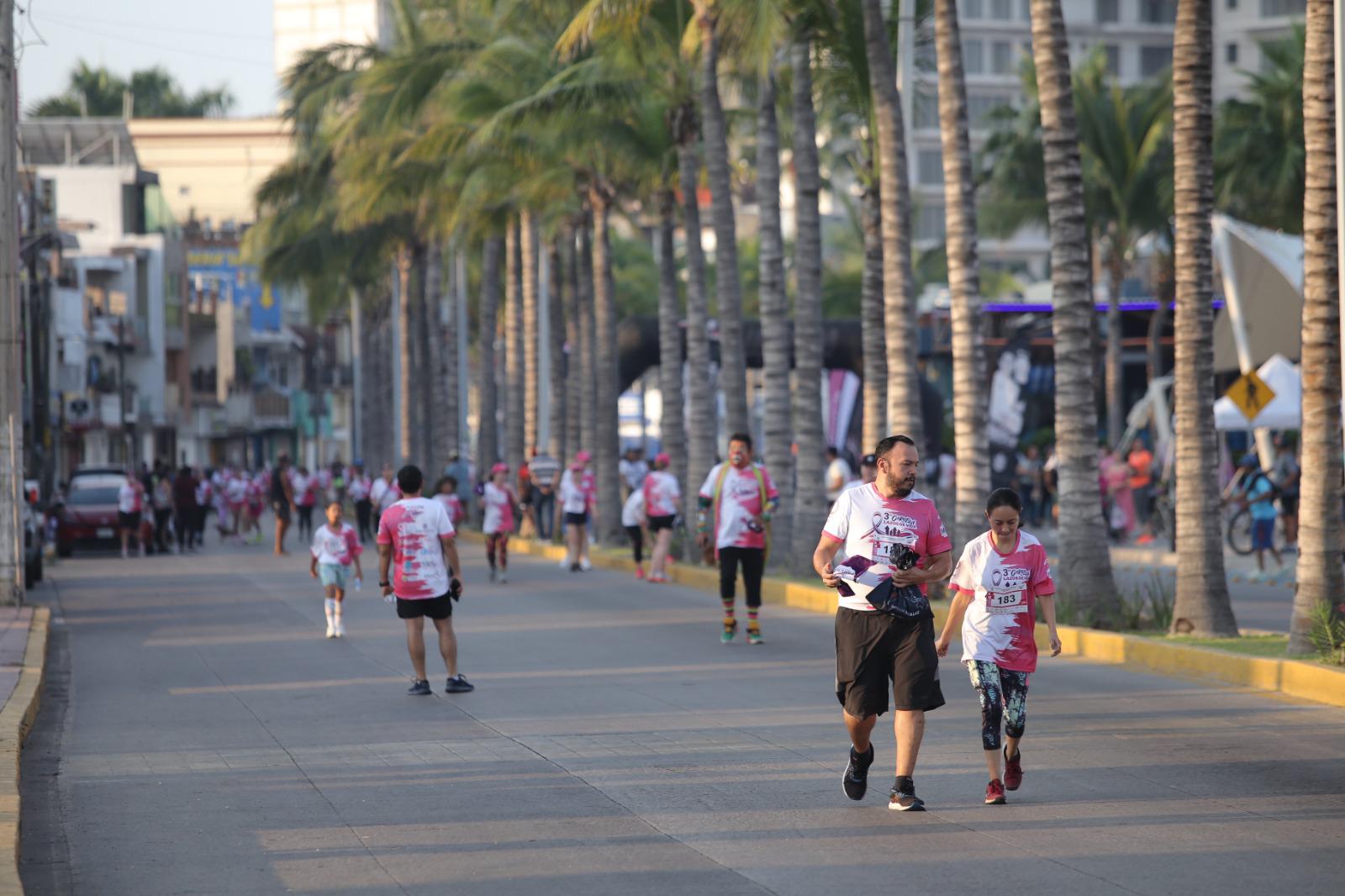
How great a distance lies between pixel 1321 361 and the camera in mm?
14453

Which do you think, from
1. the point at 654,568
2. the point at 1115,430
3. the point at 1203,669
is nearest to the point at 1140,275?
the point at 1115,430

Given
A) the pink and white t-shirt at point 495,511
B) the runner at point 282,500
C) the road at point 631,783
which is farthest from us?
the runner at point 282,500

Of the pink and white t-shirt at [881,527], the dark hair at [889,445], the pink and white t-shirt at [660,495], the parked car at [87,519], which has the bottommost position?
the parked car at [87,519]

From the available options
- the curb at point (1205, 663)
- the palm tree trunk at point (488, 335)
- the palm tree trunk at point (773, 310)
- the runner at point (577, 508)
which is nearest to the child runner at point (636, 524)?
the runner at point (577, 508)

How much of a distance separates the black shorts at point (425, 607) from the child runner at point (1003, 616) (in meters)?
5.68

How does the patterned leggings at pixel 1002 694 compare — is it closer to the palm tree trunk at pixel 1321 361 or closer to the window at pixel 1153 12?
the palm tree trunk at pixel 1321 361

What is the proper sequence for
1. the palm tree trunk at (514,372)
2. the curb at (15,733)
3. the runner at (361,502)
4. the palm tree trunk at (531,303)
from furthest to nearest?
1. the palm tree trunk at (514,372)
2. the palm tree trunk at (531,303)
3. the runner at (361,502)
4. the curb at (15,733)

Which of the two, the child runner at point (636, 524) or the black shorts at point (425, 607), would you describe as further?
the child runner at point (636, 524)

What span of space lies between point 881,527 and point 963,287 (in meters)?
11.4

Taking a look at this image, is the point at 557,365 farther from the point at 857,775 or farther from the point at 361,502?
the point at 857,775

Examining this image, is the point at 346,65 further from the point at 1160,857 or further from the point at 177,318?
the point at 1160,857

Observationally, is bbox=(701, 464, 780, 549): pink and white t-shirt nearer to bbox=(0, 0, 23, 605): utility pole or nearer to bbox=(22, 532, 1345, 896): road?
bbox=(22, 532, 1345, 896): road

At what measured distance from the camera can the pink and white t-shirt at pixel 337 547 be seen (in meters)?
19.9

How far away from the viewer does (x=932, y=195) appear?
10069 centimetres
